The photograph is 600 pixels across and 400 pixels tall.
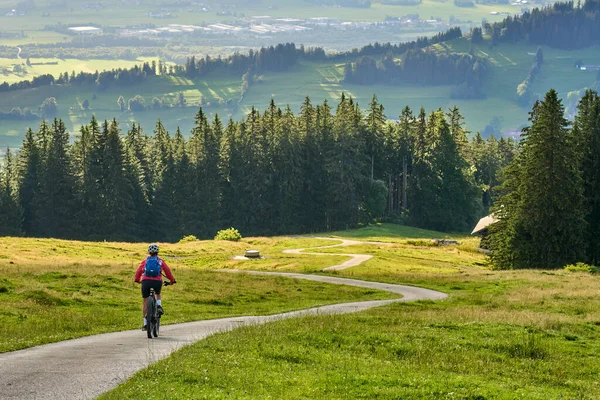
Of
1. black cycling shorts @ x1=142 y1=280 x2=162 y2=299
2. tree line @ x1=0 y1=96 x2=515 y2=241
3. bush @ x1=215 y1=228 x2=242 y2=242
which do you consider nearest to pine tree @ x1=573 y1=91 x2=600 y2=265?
bush @ x1=215 y1=228 x2=242 y2=242

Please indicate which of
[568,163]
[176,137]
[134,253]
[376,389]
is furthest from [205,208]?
[376,389]

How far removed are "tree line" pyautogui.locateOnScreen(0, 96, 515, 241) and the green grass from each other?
3085 inches

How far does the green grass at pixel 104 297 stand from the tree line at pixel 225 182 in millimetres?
78363

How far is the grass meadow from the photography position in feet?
63.1

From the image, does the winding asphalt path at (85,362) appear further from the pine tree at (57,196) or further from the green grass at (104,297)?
the pine tree at (57,196)

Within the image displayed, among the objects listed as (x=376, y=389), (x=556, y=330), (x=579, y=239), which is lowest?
(x=579, y=239)

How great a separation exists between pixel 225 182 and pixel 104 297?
119 metres

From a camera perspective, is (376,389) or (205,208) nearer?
(376,389)

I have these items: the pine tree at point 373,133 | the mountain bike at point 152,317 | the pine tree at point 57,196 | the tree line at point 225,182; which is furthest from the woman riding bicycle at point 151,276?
the pine tree at point 373,133

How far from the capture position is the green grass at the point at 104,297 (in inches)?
1278

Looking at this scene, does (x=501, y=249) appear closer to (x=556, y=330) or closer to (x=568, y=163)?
(x=568, y=163)

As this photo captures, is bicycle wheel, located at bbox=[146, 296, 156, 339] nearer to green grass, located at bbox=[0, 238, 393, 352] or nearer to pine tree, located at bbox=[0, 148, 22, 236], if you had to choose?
green grass, located at bbox=[0, 238, 393, 352]

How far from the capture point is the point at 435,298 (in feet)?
→ 170

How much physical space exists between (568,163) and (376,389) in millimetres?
69899
